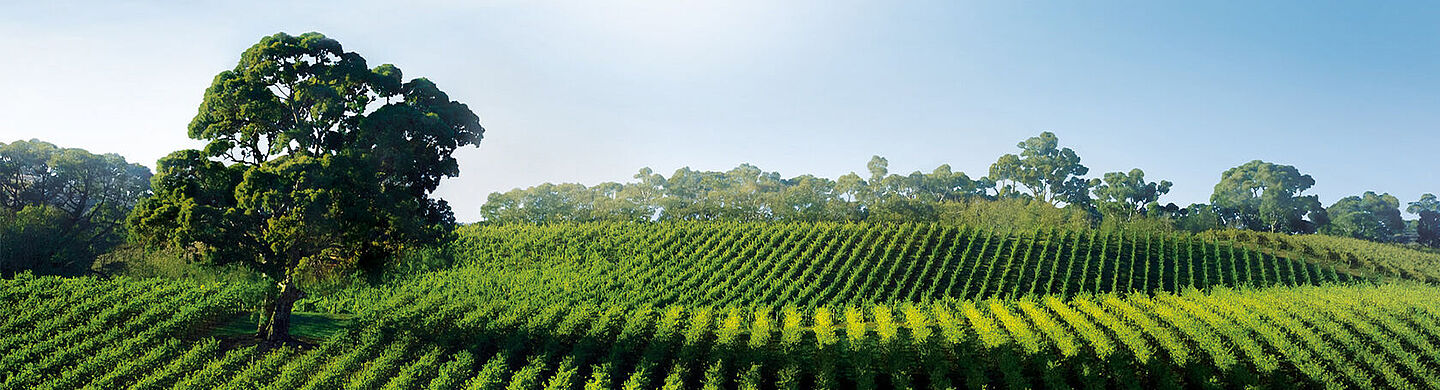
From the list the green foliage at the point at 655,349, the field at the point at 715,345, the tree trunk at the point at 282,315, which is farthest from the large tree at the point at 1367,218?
the tree trunk at the point at 282,315

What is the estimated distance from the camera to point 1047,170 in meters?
70.9

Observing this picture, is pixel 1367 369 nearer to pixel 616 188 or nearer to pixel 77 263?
pixel 77 263

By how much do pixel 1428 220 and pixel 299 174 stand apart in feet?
286

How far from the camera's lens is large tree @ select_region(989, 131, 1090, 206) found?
70.9m

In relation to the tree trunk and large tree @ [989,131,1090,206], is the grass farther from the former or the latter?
large tree @ [989,131,1090,206]

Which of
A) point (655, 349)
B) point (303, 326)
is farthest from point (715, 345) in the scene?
point (303, 326)

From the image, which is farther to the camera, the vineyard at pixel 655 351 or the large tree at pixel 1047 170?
the large tree at pixel 1047 170

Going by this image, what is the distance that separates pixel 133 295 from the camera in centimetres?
1689

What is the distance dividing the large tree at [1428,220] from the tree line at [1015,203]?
10cm

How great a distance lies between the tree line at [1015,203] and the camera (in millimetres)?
55375

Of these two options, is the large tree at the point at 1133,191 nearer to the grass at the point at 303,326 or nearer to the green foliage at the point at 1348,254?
the green foliage at the point at 1348,254

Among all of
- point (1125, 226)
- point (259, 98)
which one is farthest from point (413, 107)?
point (1125, 226)

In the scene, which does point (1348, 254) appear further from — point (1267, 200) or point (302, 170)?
point (302, 170)

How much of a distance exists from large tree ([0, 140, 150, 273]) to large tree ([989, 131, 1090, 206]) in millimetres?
67438
